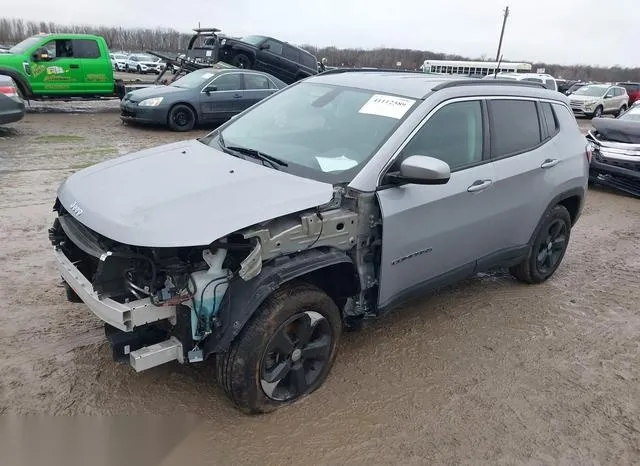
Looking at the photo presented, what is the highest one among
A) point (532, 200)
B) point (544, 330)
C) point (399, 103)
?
point (399, 103)

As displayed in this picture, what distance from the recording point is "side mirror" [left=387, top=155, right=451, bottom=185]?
3.09m

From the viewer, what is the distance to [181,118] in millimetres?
12445

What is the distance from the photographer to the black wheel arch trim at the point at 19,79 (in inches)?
507

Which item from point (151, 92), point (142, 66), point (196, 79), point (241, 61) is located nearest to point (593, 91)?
point (241, 61)

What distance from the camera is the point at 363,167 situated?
326 centimetres

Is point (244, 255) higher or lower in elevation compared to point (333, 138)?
lower

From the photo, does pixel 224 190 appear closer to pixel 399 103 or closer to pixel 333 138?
pixel 333 138

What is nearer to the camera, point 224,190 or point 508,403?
point 224,190

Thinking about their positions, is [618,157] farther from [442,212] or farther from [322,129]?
[322,129]

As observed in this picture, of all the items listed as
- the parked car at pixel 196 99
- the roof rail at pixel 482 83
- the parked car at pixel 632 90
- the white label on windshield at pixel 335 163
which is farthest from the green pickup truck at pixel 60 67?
the parked car at pixel 632 90

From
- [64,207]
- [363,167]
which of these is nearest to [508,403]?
[363,167]

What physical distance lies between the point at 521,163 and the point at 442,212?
1114 millimetres

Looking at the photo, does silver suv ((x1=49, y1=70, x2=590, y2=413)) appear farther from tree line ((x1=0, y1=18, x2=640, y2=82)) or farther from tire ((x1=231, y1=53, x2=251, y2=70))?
tree line ((x1=0, y1=18, x2=640, y2=82))

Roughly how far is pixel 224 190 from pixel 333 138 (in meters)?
0.99
